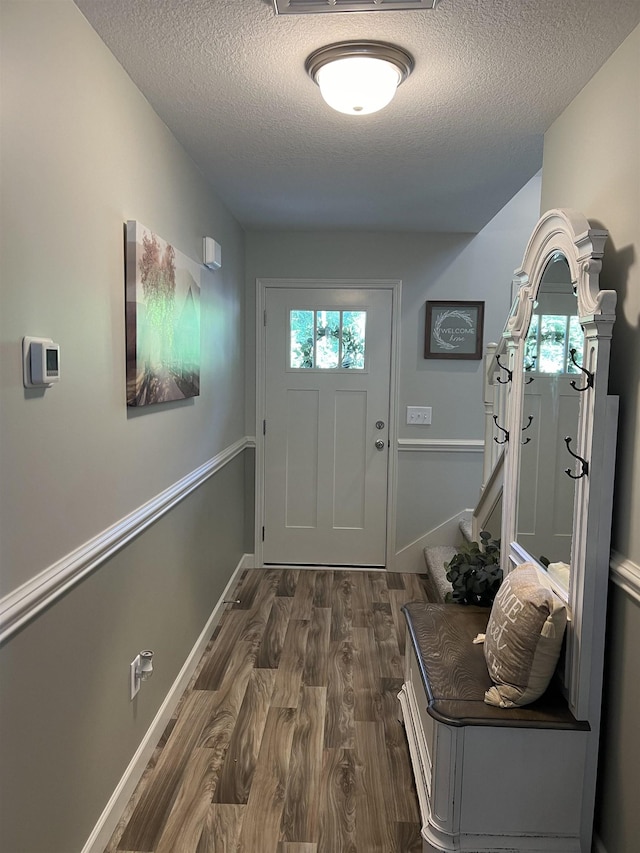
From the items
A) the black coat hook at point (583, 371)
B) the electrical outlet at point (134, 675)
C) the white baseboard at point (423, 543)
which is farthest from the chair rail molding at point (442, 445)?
the electrical outlet at point (134, 675)

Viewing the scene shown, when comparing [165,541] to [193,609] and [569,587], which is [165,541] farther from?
[569,587]

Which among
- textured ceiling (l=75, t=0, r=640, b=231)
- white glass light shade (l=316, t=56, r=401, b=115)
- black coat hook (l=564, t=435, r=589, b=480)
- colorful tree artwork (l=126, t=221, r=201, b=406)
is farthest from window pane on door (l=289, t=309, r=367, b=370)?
black coat hook (l=564, t=435, r=589, b=480)

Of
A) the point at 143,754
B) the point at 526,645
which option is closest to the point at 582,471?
the point at 526,645

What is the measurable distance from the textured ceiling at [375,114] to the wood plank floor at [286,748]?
7.54 feet

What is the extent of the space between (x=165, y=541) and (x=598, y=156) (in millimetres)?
1995

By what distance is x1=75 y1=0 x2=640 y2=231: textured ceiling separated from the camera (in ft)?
5.25

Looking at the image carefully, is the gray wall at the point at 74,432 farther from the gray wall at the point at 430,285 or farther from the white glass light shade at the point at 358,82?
the gray wall at the point at 430,285

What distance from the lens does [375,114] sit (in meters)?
2.22

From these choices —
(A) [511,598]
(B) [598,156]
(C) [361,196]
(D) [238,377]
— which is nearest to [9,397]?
(A) [511,598]

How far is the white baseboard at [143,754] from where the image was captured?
5.92 feet

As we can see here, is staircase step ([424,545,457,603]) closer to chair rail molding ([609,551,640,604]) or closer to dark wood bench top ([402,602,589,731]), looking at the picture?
dark wood bench top ([402,602,589,731])

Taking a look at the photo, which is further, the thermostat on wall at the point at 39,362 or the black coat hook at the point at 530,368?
the black coat hook at the point at 530,368

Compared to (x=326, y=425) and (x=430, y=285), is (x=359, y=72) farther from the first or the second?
(x=326, y=425)

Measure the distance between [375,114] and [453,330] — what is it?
2159mm
